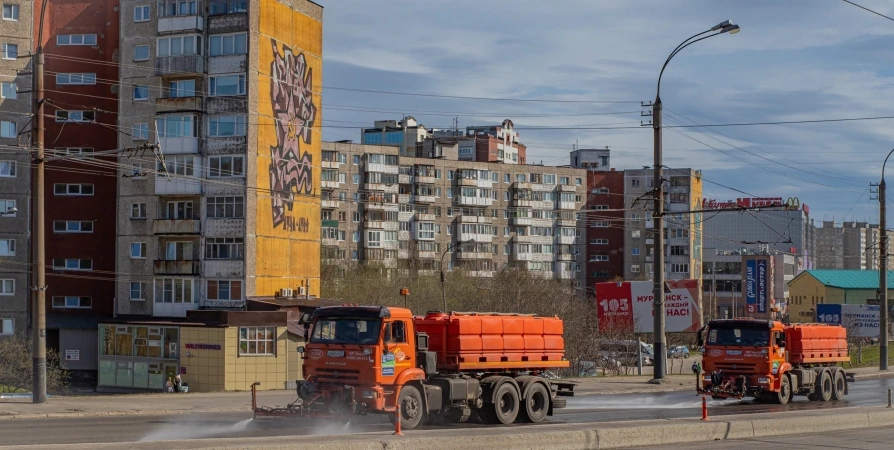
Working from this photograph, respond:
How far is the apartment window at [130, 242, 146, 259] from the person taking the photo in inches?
2785

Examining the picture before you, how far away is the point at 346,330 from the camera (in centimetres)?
2553

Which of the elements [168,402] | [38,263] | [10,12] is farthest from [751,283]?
[38,263]

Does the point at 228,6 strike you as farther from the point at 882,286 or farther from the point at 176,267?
the point at 882,286

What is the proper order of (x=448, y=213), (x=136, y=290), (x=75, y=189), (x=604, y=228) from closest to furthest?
1. (x=136, y=290)
2. (x=75, y=189)
3. (x=448, y=213)
4. (x=604, y=228)

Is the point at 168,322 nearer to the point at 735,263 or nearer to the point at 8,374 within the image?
the point at 8,374

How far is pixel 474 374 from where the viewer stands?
27438 mm

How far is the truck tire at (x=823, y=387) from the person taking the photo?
39438 millimetres

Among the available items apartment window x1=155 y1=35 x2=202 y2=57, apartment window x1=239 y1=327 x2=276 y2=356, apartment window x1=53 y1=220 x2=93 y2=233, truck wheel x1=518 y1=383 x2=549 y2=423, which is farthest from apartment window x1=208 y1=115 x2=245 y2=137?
truck wheel x1=518 y1=383 x2=549 y2=423

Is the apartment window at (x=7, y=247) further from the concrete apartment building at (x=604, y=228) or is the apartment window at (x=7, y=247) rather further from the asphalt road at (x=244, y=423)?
the concrete apartment building at (x=604, y=228)

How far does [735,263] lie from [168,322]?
393 feet

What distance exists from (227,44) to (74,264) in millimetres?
18428

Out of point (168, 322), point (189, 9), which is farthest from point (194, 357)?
point (189, 9)

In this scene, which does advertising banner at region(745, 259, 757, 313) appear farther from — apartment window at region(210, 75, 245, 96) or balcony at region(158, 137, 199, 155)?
balcony at region(158, 137, 199, 155)

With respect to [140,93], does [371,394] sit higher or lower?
lower
